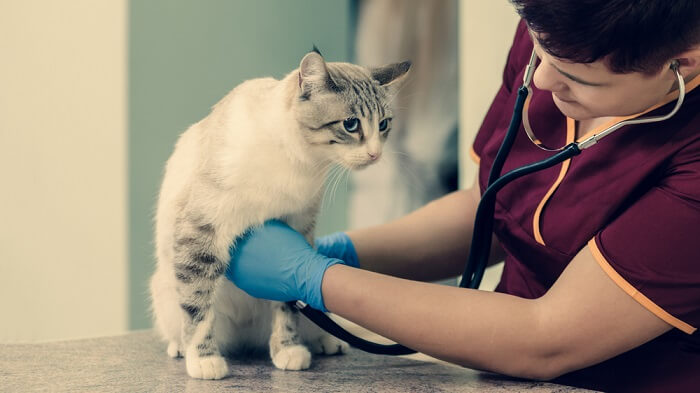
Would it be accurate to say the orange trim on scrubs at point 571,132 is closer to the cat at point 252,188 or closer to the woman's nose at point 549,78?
the woman's nose at point 549,78

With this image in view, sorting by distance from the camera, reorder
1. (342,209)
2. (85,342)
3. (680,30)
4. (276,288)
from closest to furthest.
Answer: (680,30), (276,288), (85,342), (342,209)

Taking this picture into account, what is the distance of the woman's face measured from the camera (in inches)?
34.4

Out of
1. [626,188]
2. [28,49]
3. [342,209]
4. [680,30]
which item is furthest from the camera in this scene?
[342,209]

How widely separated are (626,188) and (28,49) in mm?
2044

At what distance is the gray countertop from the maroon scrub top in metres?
0.17

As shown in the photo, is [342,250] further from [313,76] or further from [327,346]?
[313,76]

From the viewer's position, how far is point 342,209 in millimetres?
2695

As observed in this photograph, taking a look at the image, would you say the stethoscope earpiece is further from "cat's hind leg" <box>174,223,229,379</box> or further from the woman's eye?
"cat's hind leg" <box>174,223,229,379</box>

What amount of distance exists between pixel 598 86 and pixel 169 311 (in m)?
0.80

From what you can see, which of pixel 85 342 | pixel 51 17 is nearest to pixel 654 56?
pixel 85 342

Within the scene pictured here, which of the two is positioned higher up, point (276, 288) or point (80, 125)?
point (80, 125)

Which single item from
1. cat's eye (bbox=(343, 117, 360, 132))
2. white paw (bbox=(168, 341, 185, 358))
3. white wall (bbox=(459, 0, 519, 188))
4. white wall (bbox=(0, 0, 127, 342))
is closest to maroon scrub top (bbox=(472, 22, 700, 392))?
cat's eye (bbox=(343, 117, 360, 132))

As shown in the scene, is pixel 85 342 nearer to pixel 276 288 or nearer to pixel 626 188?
pixel 276 288

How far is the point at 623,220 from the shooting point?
93 centimetres
